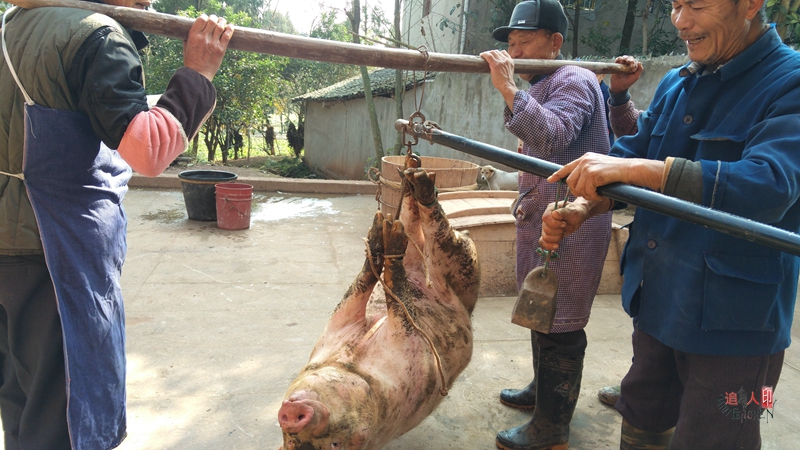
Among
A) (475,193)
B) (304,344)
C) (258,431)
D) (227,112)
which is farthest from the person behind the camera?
(227,112)

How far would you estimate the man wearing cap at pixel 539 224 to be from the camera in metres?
2.40

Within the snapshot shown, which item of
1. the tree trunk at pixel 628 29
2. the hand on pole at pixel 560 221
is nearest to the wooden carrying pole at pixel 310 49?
the hand on pole at pixel 560 221

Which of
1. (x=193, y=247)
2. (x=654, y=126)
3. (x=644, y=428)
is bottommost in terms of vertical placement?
(x=193, y=247)

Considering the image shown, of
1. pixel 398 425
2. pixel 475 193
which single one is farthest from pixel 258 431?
pixel 475 193

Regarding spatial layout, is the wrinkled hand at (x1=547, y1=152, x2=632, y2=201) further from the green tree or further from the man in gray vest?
the green tree

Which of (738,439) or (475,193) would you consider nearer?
(738,439)

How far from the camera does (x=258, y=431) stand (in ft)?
8.95

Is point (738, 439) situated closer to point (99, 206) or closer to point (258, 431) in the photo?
point (258, 431)

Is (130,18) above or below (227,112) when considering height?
above

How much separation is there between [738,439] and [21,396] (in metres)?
2.66

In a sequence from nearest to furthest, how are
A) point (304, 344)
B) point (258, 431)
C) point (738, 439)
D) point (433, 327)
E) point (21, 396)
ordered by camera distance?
point (738, 439), point (21, 396), point (433, 327), point (258, 431), point (304, 344)

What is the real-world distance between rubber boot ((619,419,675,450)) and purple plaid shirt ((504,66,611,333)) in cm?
55

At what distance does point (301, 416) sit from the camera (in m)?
1.57

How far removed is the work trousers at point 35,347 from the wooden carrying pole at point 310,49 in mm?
924
